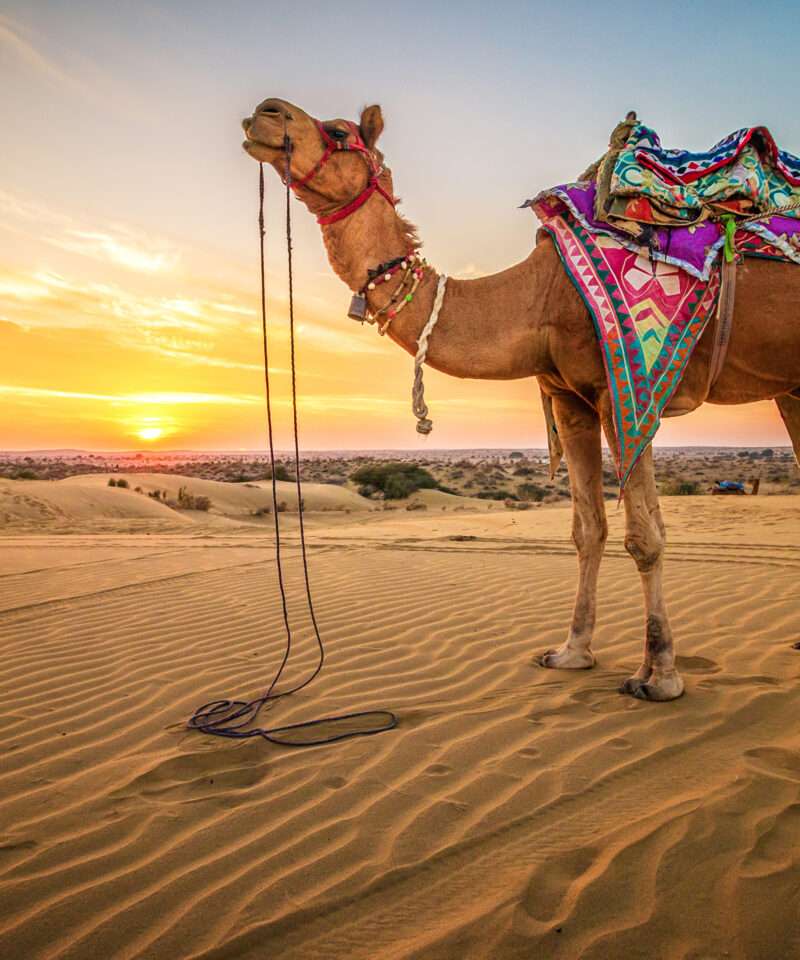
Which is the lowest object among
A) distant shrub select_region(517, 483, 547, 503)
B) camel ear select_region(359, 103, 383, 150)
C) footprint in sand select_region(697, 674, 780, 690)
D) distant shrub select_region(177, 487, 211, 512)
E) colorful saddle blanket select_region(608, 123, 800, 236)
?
footprint in sand select_region(697, 674, 780, 690)

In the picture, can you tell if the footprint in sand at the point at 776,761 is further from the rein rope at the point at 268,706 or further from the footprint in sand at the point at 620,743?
the rein rope at the point at 268,706

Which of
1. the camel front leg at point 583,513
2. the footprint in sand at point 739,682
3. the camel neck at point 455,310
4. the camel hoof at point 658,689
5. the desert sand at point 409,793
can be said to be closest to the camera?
the desert sand at point 409,793

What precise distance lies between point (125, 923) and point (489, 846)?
128 centimetres

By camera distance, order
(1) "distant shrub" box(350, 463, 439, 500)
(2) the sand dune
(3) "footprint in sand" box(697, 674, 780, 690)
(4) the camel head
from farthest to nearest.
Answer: (1) "distant shrub" box(350, 463, 439, 500) → (2) the sand dune → (3) "footprint in sand" box(697, 674, 780, 690) → (4) the camel head

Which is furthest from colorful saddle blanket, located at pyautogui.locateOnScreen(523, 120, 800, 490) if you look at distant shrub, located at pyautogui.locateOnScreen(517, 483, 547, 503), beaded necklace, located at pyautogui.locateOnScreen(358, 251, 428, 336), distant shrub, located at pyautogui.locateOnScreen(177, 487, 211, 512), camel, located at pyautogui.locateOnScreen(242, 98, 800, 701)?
distant shrub, located at pyautogui.locateOnScreen(517, 483, 547, 503)

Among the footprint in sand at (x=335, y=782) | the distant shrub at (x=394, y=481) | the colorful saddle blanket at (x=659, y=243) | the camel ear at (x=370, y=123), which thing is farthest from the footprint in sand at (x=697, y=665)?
the distant shrub at (x=394, y=481)

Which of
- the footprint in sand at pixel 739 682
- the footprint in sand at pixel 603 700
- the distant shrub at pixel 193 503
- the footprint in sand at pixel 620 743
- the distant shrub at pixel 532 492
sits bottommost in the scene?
the footprint in sand at pixel 620 743

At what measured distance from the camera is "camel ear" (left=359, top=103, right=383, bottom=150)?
3.82m

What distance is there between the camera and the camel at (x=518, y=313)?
369 centimetres

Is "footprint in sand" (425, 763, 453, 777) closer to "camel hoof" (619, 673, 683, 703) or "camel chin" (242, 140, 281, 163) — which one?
"camel hoof" (619, 673, 683, 703)

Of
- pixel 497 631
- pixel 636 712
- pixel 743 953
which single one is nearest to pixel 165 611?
pixel 497 631

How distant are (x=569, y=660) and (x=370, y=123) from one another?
Result: 11.8 ft

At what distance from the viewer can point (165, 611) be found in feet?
23.0

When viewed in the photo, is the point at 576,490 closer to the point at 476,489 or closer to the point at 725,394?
the point at 725,394
